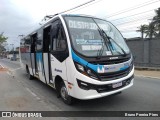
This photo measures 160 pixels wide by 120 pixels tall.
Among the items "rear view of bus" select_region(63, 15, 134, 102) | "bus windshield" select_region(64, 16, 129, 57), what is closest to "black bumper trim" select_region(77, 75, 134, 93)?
"rear view of bus" select_region(63, 15, 134, 102)

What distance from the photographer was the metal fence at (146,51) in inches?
889

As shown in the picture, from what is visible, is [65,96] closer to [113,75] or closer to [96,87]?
[96,87]

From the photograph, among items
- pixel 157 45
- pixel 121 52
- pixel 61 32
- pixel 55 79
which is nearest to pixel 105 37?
pixel 121 52

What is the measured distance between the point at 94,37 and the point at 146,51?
1852 centimetres

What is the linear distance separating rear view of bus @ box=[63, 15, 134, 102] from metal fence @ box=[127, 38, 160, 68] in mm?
16498

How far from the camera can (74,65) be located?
595 cm

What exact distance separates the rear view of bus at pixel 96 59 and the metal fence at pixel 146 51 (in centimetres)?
1650

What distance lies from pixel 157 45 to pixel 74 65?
1848 cm

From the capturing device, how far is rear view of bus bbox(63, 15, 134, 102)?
19.2 ft

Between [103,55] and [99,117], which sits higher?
[103,55]

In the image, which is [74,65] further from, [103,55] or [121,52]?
[121,52]

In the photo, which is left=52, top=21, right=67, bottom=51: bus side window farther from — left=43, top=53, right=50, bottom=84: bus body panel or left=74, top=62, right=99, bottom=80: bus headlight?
left=43, top=53, right=50, bottom=84: bus body panel

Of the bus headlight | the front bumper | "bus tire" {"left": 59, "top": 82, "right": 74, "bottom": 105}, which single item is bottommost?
"bus tire" {"left": 59, "top": 82, "right": 74, "bottom": 105}

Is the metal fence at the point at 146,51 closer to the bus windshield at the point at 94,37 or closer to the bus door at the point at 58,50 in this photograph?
the bus windshield at the point at 94,37
